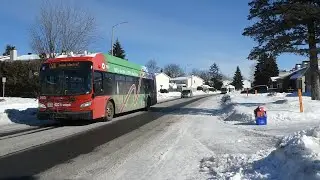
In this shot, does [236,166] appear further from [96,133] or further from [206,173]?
[96,133]

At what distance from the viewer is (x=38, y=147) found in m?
12.4

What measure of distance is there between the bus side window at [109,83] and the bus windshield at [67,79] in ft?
5.60

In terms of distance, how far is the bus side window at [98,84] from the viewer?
19.5 metres

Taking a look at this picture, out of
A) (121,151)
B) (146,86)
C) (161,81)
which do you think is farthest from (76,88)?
(161,81)

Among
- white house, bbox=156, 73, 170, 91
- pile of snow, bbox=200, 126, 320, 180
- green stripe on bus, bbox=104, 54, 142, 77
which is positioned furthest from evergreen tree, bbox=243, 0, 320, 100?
white house, bbox=156, 73, 170, 91

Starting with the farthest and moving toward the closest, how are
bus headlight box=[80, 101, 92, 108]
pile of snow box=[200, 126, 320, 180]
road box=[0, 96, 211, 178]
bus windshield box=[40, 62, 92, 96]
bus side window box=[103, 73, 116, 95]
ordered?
bus side window box=[103, 73, 116, 95]
bus windshield box=[40, 62, 92, 96]
bus headlight box=[80, 101, 92, 108]
road box=[0, 96, 211, 178]
pile of snow box=[200, 126, 320, 180]

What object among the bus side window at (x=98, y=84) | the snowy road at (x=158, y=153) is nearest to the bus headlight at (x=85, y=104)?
the bus side window at (x=98, y=84)

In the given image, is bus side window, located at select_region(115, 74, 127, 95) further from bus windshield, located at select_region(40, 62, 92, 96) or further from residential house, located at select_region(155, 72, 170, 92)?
residential house, located at select_region(155, 72, 170, 92)

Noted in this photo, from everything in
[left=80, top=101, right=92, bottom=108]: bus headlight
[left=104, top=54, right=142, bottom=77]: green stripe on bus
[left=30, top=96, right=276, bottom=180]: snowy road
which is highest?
[left=104, top=54, right=142, bottom=77]: green stripe on bus

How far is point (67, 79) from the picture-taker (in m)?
19.2

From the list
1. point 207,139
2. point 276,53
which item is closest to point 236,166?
point 207,139

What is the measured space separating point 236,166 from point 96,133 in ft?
27.5

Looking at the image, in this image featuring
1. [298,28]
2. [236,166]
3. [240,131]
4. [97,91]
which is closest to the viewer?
[236,166]

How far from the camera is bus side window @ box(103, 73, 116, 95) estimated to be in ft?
68.9
